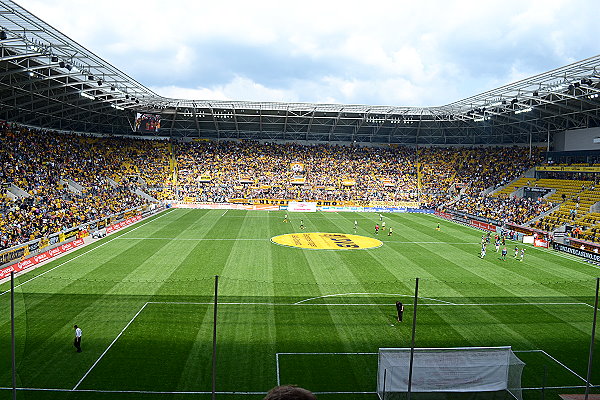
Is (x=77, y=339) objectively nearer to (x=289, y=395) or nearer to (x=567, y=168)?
(x=289, y=395)

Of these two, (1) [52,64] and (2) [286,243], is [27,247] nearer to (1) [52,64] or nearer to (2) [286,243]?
(1) [52,64]

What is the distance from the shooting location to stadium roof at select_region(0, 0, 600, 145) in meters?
31.8

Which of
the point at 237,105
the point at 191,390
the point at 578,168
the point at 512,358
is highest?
the point at 237,105

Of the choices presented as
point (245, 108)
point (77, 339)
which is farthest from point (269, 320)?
point (245, 108)

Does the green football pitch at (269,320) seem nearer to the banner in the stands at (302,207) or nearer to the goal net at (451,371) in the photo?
the goal net at (451,371)

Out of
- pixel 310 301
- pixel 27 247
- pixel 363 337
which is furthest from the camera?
pixel 27 247

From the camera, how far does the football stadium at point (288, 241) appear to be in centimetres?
1268

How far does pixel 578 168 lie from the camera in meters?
49.3

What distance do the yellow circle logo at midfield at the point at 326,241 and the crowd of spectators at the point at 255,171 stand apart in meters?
17.8

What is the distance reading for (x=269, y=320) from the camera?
16.9m

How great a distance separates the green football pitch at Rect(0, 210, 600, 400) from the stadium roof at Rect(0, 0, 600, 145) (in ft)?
50.0

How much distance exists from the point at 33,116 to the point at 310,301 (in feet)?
147

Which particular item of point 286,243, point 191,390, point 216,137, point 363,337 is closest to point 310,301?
point 363,337

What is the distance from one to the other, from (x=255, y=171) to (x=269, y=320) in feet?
173
